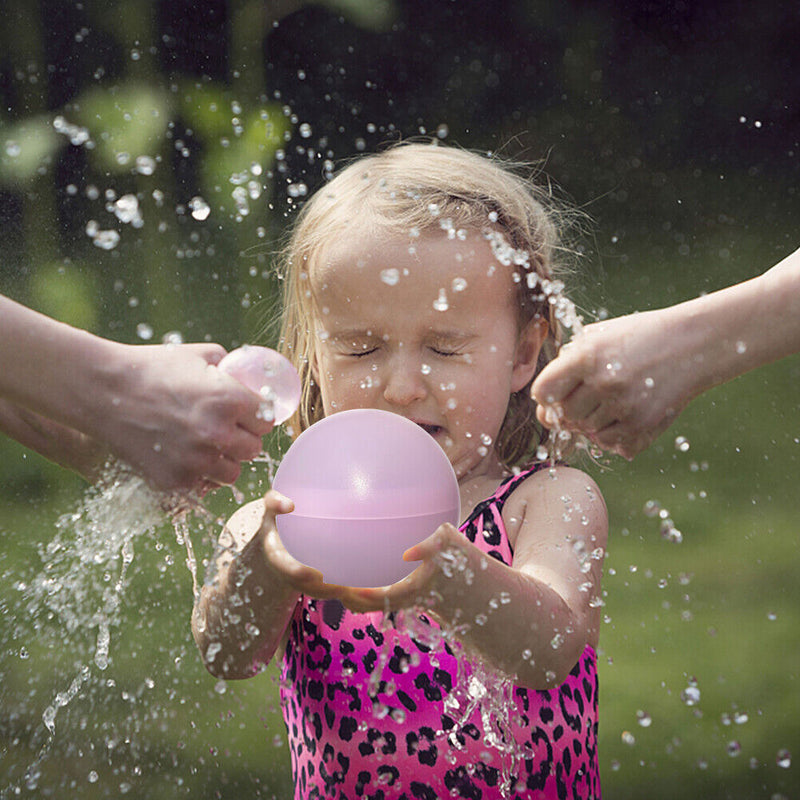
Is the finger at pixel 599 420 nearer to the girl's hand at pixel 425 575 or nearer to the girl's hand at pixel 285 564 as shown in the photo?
the girl's hand at pixel 425 575

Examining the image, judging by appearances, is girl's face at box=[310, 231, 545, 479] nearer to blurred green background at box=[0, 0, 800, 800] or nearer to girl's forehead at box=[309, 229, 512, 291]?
girl's forehead at box=[309, 229, 512, 291]

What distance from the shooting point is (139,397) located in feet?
4.56

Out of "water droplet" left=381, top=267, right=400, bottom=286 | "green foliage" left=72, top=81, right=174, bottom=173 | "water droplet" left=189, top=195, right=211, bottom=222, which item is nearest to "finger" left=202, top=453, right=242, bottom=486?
"water droplet" left=381, top=267, right=400, bottom=286

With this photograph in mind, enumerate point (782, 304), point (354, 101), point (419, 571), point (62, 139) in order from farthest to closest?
point (354, 101) < point (62, 139) < point (782, 304) < point (419, 571)

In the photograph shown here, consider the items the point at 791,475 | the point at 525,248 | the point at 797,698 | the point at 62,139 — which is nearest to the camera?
the point at 525,248

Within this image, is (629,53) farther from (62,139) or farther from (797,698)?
(797,698)


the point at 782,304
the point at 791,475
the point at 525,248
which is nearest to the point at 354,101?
the point at 791,475

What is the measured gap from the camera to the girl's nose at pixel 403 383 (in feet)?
5.44

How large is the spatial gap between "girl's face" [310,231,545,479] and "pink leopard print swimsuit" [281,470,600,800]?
0.58 feet

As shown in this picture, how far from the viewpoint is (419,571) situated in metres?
1.32

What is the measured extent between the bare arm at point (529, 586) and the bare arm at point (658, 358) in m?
0.16

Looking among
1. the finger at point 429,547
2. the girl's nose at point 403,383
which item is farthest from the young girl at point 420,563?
the finger at point 429,547

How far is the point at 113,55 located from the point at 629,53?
8.35 feet

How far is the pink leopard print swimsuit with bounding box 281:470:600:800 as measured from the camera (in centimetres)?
159
